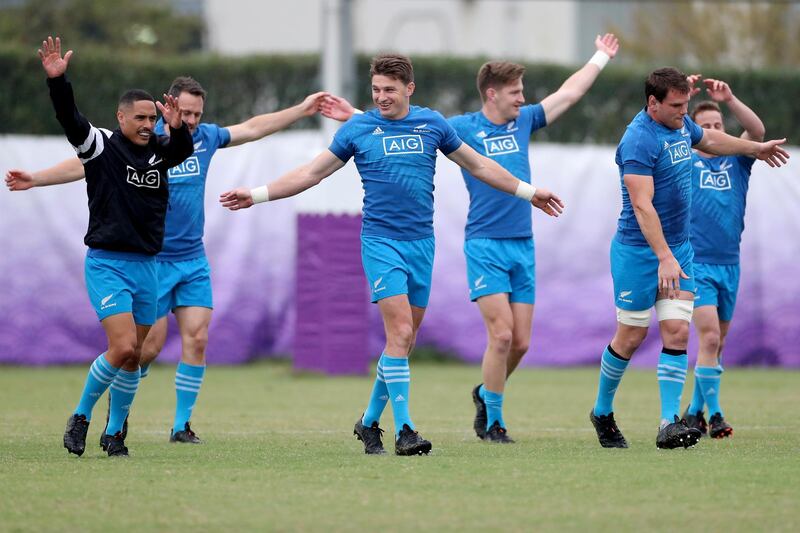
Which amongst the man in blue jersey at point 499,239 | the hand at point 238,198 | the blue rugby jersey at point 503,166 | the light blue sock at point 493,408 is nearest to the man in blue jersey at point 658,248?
the light blue sock at point 493,408

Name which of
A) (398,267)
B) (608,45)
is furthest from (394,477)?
(608,45)

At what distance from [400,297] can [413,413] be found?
12.0ft

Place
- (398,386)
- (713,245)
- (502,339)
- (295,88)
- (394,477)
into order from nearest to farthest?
Answer: (394,477)
(398,386)
(502,339)
(713,245)
(295,88)

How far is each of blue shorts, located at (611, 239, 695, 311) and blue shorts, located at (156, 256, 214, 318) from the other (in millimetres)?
2947

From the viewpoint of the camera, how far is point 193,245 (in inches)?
385

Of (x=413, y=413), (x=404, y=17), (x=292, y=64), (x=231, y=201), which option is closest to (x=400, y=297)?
(x=231, y=201)

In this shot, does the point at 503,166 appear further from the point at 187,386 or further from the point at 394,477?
the point at 394,477

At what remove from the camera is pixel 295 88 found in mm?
20719

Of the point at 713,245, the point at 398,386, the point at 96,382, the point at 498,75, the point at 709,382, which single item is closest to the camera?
the point at 398,386

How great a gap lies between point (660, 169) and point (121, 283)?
3.39 meters

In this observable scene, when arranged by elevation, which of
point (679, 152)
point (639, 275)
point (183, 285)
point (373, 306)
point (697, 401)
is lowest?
point (373, 306)

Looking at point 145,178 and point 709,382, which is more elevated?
point 145,178

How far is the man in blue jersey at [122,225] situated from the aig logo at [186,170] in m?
1.27

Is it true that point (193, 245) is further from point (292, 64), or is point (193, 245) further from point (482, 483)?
point (292, 64)
